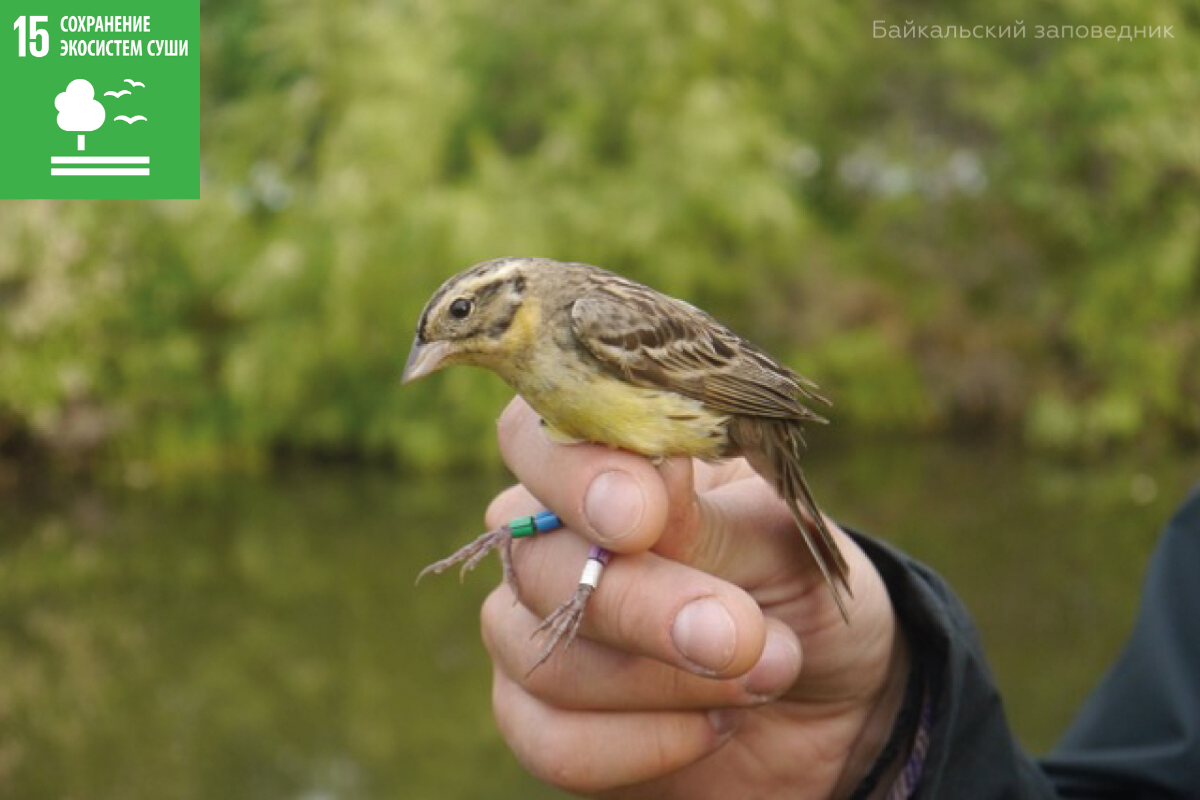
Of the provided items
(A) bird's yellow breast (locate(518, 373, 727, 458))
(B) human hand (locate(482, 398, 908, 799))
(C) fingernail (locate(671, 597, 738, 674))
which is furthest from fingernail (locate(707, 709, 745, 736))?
(A) bird's yellow breast (locate(518, 373, 727, 458))

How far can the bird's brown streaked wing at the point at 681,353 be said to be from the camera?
2201 millimetres

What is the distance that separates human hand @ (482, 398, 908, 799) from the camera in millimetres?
2174

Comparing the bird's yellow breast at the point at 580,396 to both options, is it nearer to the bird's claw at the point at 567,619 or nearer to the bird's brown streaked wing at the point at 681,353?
the bird's brown streaked wing at the point at 681,353

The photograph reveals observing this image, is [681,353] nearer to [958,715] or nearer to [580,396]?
[580,396]

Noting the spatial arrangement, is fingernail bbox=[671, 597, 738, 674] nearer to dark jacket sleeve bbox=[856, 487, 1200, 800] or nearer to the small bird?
the small bird

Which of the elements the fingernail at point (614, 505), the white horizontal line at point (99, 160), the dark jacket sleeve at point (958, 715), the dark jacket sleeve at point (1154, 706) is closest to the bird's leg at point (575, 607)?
the fingernail at point (614, 505)

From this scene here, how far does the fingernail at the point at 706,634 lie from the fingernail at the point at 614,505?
0.17 metres

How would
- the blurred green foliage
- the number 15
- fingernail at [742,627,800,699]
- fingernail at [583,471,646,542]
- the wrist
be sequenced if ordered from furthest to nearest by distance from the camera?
the blurred green foliage → the number 15 → the wrist → fingernail at [742,627,800,699] → fingernail at [583,471,646,542]

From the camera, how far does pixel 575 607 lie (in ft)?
7.29

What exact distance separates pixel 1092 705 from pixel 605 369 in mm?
1339

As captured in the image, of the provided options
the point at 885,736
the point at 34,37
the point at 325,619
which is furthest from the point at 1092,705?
the point at 34,37

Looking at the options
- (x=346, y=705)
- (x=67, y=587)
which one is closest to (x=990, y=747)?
(x=346, y=705)

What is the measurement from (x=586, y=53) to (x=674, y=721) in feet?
52.6

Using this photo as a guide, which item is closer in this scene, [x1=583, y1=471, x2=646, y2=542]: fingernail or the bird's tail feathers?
[x1=583, y1=471, x2=646, y2=542]: fingernail
